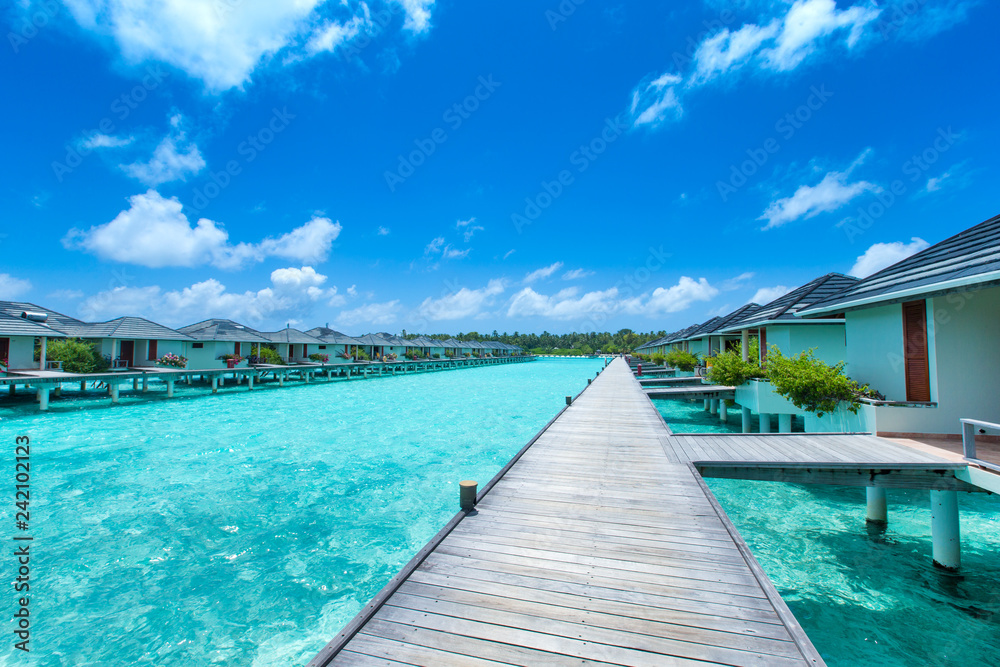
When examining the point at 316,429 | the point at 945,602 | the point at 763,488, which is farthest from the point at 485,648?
the point at 316,429

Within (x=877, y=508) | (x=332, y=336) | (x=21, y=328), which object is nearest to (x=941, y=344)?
(x=877, y=508)

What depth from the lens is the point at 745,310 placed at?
19.2 m

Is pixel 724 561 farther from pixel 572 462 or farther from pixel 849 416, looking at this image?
pixel 849 416

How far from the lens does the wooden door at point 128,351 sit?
24609 mm

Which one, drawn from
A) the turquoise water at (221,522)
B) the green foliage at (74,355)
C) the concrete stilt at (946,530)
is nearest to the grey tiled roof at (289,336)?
the green foliage at (74,355)

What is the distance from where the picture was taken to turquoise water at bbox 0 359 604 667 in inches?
196

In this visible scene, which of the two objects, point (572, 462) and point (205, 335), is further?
point (205, 335)

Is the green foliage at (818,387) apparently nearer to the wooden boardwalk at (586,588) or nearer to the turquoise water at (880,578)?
the turquoise water at (880,578)

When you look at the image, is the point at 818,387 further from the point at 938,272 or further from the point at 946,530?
the point at 946,530

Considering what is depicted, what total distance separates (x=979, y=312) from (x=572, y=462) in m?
6.75

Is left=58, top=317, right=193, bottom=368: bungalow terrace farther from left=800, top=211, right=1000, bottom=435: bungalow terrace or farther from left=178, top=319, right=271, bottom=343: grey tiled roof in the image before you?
left=800, top=211, right=1000, bottom=435: bungalow terrace

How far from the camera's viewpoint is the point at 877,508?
727 centimetres

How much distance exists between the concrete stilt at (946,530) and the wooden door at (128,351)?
111 feet

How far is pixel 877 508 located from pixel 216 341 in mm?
31719
